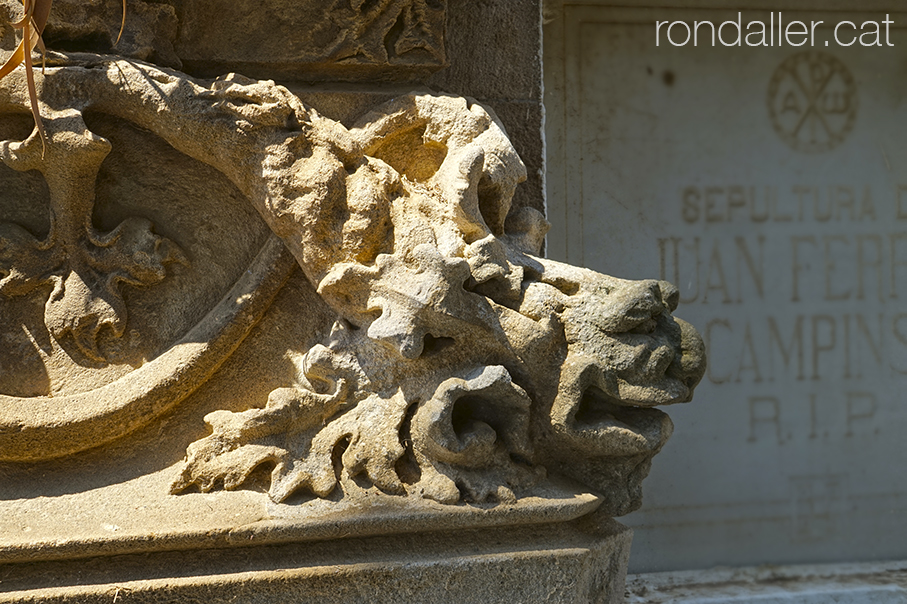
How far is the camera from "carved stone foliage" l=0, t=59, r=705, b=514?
3.96ft

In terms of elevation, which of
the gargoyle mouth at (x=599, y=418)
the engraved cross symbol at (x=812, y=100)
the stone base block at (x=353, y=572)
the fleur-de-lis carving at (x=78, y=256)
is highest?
the engraved cross symbol at (x=812, y=100)

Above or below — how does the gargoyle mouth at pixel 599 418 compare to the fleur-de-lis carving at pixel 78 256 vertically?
below

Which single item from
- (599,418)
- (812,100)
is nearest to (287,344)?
(599,418)

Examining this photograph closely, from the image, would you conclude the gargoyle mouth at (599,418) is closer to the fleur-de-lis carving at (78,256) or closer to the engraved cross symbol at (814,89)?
the fleur-de-lis carving at (78,256)

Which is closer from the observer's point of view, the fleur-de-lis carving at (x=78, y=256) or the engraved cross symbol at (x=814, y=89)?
the fleur-de-lis carving at (x=78, y=256)

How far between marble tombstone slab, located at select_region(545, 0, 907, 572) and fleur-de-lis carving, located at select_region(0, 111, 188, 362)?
50.7 inches

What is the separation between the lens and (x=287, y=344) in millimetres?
1372

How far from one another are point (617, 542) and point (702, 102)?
60.3 inches

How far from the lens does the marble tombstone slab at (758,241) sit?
234 cm

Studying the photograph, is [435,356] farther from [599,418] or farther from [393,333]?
[599,418]

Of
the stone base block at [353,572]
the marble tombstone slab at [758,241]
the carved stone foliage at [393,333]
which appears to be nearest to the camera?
the stone base block at [353,572]

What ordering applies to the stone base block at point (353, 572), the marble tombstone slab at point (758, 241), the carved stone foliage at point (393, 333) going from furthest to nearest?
the marble tombstone slab at point (758, 241) → the carved stone foliage at point (393, 333) → the stone base block at point (353, 572)

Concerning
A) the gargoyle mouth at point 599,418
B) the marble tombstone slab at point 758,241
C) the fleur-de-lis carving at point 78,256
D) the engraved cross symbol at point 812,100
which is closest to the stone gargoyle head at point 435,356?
the gargoyle mouth at point 599,418

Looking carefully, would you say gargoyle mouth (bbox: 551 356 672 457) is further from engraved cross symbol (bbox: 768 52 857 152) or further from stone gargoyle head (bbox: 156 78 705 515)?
engraved cross symbol (bbox: 768 52 857 152)
